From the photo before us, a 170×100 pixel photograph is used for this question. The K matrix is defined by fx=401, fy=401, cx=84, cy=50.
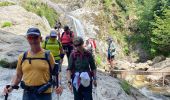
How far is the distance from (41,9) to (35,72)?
82.2 feet

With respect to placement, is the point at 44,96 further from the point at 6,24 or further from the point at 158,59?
the point at 158,59

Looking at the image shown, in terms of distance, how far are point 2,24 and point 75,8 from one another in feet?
A: 63.4

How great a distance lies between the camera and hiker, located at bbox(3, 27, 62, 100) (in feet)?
17.9

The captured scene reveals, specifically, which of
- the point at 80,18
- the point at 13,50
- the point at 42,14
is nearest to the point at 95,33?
the point at 80,18

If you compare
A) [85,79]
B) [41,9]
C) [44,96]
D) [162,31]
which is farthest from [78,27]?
[44,96]

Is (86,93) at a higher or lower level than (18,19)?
lower

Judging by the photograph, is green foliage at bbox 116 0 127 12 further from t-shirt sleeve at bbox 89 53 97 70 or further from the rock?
t-shirt sleeve at bbox 89 53 97 70

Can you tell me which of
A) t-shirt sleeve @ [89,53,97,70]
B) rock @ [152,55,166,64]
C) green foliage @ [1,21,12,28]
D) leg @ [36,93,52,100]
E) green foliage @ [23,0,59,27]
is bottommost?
rock @ [152,55,166,64]

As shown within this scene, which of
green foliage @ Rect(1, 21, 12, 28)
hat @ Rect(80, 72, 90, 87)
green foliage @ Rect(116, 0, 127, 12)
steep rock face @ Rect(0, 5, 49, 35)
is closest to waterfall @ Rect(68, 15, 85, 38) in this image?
green foliage @ Rect(116, 0, 127, 12)

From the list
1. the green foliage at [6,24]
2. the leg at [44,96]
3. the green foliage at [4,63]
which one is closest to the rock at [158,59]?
the green foliage at [6,24]

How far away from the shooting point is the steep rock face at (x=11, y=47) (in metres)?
12.6

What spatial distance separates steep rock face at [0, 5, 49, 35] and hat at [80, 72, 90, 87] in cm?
1242

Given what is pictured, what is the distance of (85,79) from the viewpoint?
7.21m

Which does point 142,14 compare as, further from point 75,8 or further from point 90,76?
point 90,76
